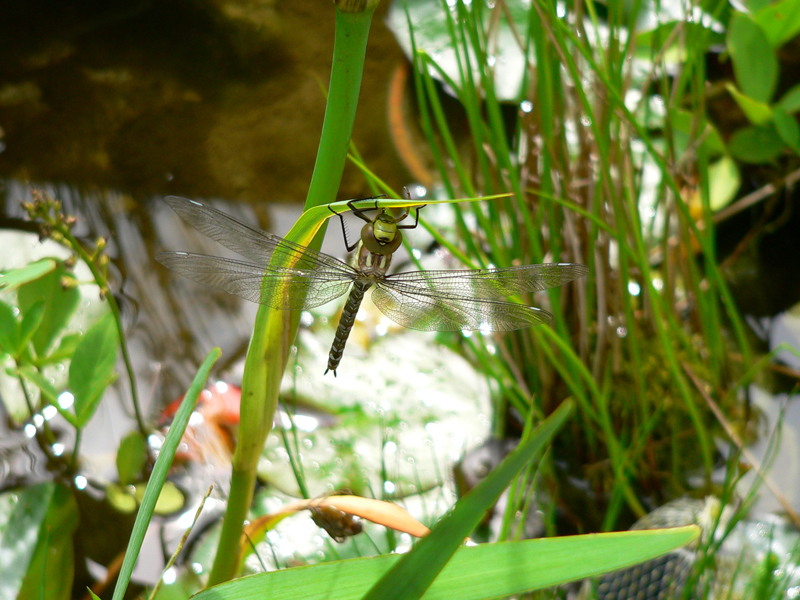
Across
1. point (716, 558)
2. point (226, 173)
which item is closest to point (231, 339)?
point (226, 173)

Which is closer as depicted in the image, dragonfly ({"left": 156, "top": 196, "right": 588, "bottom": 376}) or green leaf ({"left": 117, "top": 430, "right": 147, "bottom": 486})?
dragonfly ({"left": 156, "top": 196, "right": 588, "bottom": 376})

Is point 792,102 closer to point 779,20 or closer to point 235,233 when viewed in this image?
point 779,20

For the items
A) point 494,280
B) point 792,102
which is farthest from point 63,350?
point 792,102

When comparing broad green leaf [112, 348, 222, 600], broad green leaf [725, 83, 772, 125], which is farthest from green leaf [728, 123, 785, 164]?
broad green leaf [112, 348, 222, 600]

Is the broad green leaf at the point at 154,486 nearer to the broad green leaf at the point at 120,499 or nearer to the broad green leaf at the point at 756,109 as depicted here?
the broad green leaf at the point at 120,499

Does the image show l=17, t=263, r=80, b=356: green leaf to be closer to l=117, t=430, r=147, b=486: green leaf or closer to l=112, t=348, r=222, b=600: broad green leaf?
l=117, t=430, r=147, b=486: green leaf
